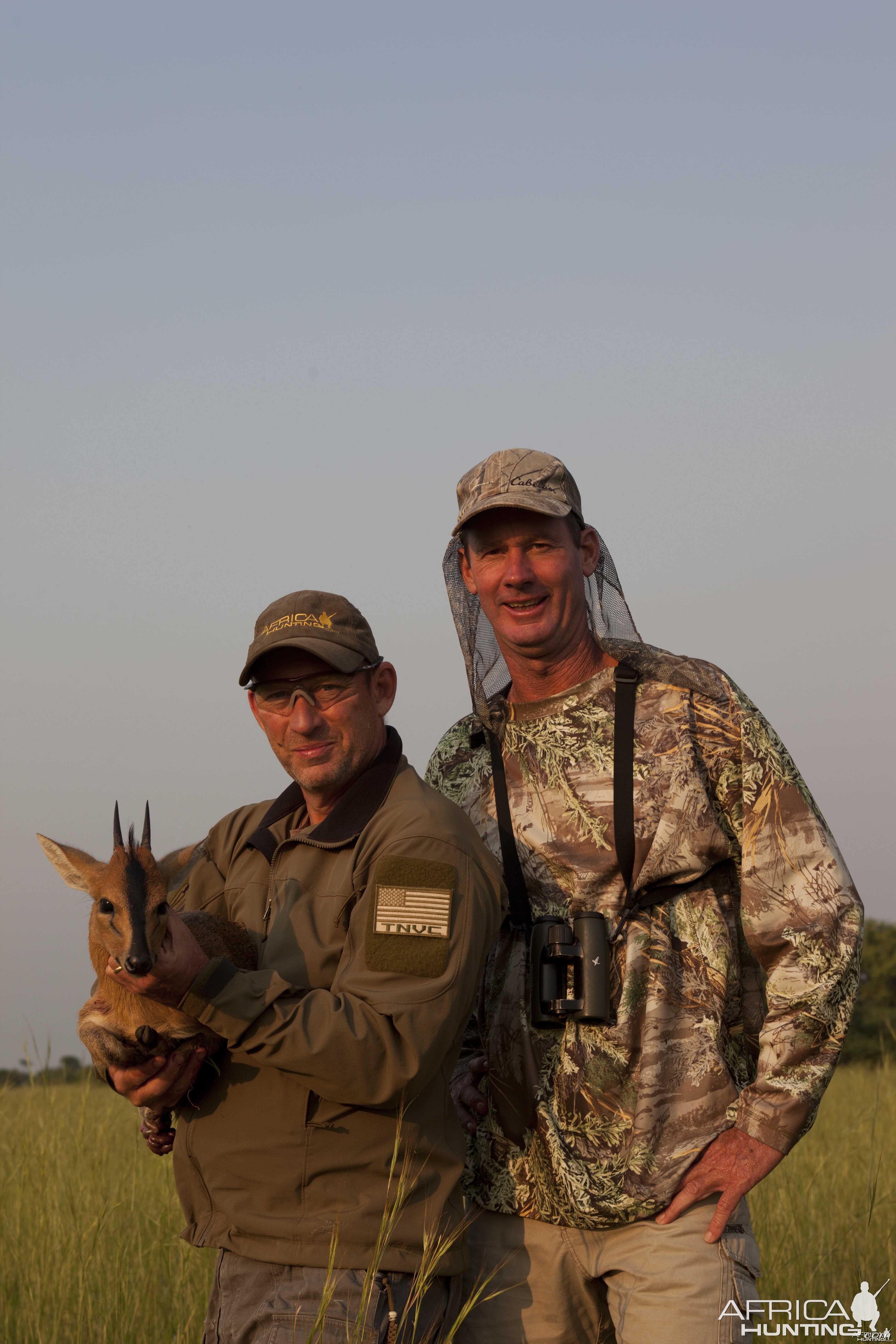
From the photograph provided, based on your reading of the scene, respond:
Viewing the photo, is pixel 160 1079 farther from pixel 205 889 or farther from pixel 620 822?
pixel 620 822

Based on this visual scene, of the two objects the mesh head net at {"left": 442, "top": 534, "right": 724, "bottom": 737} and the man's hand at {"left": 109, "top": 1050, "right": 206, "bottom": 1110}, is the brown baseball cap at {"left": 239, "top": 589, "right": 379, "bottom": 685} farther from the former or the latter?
the man's hand at {"left": 109, "top": 1050, "right": 206, "bottom": 1110}

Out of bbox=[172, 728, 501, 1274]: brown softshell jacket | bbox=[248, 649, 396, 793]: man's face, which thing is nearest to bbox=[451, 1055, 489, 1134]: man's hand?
bbox=[172, 728, 501, 1274]: brown softshell jacket

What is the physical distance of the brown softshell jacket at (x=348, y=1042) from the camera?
3.20 meters

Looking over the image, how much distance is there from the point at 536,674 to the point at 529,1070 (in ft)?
4.57

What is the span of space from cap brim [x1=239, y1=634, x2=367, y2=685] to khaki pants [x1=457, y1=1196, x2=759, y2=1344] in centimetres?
196

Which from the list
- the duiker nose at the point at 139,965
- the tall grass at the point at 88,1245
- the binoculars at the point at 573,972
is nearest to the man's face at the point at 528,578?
the binoculars at the point at 573,972

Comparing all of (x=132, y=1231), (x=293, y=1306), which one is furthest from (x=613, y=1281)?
(x=132, y=1231)

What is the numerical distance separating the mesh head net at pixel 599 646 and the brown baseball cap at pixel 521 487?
0.90 ft

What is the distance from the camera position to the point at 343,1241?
326 cm

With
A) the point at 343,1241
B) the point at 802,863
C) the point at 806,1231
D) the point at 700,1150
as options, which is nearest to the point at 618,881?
the point at 802,863

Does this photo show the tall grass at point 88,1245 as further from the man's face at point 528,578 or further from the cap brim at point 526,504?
the cap brim at point 526,504

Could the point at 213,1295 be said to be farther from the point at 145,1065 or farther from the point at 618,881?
the point at 618,881

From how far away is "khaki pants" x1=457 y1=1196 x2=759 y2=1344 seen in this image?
3691 mm

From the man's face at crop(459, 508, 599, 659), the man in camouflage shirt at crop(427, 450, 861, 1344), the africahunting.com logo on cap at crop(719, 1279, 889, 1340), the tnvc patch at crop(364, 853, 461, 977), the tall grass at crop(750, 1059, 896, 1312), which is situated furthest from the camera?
the tall grass at crop(750, 1059, 896, 1312)
